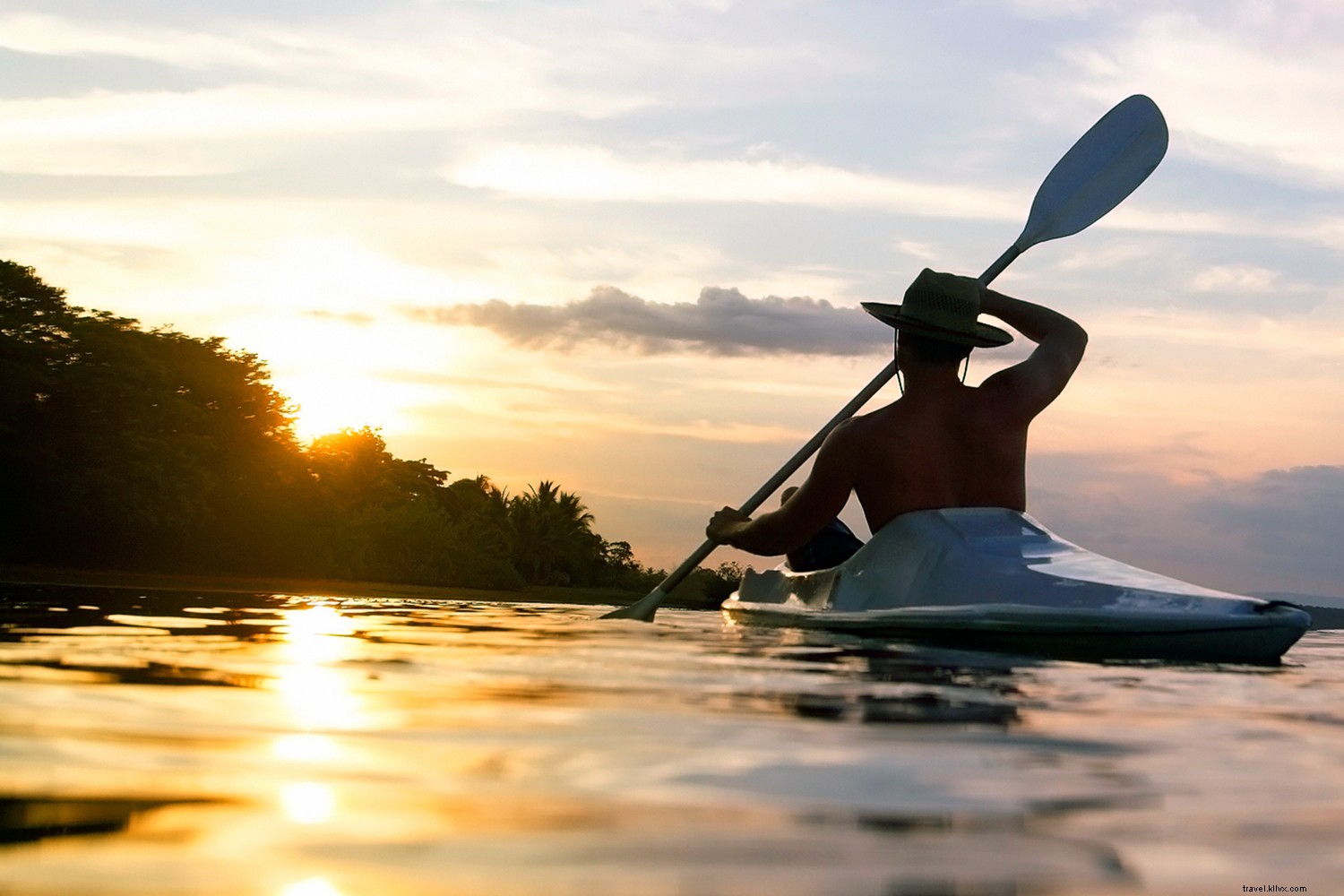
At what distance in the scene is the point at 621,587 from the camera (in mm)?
59875

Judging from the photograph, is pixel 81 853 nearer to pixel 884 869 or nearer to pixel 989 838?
pixel 884 869

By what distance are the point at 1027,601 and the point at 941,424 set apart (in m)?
0.73

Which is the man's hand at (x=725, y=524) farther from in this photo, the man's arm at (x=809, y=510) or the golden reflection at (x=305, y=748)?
the golden reflection at (x=305, y=748)

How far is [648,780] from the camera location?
62.1 inches

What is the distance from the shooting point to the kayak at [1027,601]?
389 cm

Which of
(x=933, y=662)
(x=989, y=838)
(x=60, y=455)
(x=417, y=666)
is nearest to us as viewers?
(x=989, y=838)

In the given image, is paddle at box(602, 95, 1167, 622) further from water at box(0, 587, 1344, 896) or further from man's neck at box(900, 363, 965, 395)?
water at box(0, 587, 1344, 896)

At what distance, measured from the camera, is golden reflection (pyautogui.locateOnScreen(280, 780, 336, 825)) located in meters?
1.30

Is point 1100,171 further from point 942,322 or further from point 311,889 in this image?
point 311,889

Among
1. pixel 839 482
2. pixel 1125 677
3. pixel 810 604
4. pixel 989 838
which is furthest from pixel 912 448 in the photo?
pixel 989 838

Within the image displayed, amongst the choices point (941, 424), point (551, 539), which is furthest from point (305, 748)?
point (551, 539)

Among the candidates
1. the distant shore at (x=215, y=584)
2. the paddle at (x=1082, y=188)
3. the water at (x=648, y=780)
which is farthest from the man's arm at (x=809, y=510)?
the distant shore at (x=215, y=584)

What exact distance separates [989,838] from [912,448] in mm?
3359

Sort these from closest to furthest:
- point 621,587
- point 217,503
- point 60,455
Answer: point 60,455
point 217,503
point 621,587
